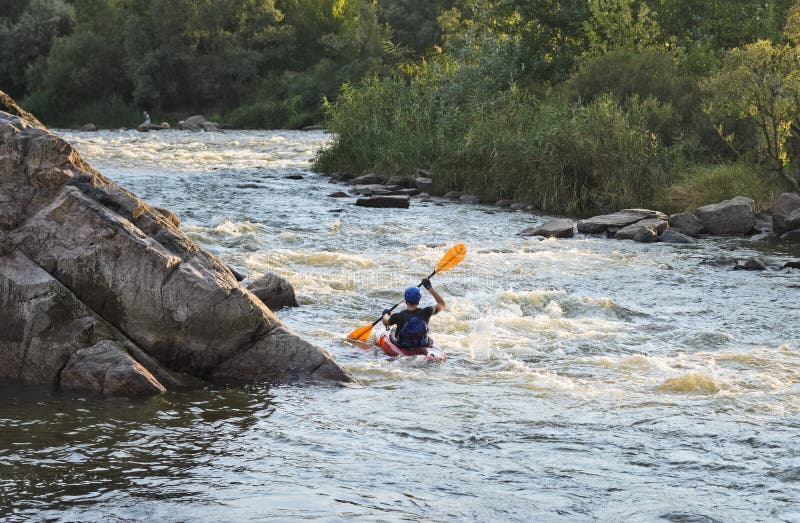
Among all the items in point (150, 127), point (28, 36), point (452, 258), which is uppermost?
point (28, 36)

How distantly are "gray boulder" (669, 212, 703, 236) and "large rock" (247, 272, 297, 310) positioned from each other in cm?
886

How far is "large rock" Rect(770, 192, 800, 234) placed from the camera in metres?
17.4

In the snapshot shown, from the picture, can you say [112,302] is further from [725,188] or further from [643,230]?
[725,188]

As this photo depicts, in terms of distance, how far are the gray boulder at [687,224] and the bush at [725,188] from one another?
1.28m

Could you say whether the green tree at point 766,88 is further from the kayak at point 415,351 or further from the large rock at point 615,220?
the kayak at point 415,351

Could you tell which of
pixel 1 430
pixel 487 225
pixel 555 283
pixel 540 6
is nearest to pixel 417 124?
pixel 487 225

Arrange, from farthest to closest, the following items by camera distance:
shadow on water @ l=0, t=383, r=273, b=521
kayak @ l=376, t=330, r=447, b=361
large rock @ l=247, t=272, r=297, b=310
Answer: large rock @ l=247, t=272, r=297, b=310 → kayak @ l=376, t=330, r=447, b=361 → shadow on water @ l=0, t=383, r=273, b=521

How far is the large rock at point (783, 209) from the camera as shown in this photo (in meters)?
17.4

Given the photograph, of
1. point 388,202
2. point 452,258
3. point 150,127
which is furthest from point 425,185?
point 150,127

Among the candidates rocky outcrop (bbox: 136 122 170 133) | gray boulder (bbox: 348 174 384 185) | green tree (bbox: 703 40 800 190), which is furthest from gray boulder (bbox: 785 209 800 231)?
rocky outcrop (bbox: 136 122 170 133)

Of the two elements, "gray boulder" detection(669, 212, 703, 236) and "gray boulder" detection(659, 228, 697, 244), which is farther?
"gray boulder" detection(669, 212, 703, 236)

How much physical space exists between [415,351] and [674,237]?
868 centimetres

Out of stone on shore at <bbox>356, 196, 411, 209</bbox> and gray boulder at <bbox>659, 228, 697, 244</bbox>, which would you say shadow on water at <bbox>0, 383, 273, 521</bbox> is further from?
stone on shore at <bbox>356, 196, 411, 209</bbox>

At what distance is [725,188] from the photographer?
1923 cm
